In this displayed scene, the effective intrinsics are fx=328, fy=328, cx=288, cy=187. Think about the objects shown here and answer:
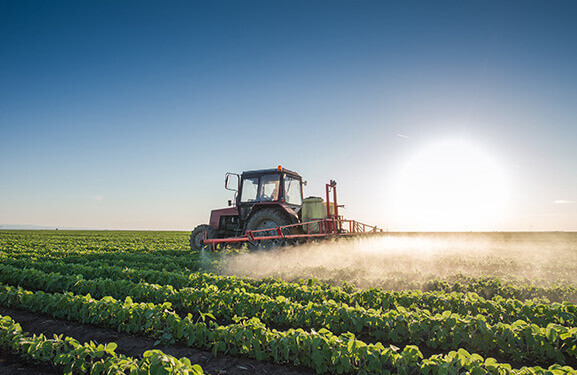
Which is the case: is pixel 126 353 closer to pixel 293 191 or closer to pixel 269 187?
pixel 269 187

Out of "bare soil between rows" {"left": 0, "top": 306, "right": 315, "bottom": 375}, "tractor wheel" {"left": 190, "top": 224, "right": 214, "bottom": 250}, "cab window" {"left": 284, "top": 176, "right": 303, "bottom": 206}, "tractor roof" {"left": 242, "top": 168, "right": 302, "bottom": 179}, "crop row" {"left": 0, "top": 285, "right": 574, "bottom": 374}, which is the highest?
"tractor roof" {"left": 242, "top": 168, "right": 302, "bottom": 179}

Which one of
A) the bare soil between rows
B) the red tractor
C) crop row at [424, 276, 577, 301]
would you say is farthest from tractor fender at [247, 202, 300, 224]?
the bare soil between rows

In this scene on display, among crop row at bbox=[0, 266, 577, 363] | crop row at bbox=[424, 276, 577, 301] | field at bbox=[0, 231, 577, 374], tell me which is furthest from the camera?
crop row at bbox=[424, 276, 577, 301]

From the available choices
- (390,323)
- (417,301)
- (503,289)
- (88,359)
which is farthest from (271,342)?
(503,289)

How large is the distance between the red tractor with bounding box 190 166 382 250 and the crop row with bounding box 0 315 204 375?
5733mm

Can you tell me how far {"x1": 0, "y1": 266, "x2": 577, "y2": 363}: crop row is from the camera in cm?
356

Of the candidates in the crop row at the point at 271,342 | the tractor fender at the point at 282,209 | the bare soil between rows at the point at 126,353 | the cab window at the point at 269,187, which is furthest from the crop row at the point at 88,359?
the cab window at the point at 269,187

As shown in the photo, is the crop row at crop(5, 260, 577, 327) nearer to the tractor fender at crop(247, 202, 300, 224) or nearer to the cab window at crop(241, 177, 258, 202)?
the tractor fender at crop(247, 202, 300, 224)

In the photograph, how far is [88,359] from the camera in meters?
3.56

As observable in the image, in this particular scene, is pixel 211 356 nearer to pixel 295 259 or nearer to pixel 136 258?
pixel 295 259

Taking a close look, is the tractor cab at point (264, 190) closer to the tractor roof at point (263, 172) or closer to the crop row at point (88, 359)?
the tractor roof at point (263, 172)

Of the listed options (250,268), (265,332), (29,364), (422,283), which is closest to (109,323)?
(29,364)

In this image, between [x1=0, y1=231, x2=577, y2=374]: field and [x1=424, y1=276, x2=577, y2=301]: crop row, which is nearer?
[x1=0, y1=231, x2=577, y2=374]: field

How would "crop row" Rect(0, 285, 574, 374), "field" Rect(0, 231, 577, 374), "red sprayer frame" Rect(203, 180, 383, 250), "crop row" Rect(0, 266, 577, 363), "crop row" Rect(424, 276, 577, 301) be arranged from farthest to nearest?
"red sprayer frame" Rect(203, 180, 383, 250) → "crop row" Rect(424, 276, 577, 301) → "crop row" Rect(0, 266, 577, 363) → "field" Rect(0, 231, 577, 374) → "crop row" Rect(0, 285, 574, 374)
